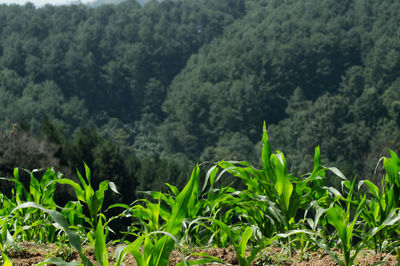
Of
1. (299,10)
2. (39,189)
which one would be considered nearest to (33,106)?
(299,10)

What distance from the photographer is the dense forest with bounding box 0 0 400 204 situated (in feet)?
226

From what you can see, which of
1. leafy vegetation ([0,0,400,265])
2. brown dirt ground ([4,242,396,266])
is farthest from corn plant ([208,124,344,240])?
leafy vegetation ([0,0,400,265])

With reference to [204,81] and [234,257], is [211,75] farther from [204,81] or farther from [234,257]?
[234,257]

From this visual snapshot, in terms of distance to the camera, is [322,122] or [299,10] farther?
[299,10]

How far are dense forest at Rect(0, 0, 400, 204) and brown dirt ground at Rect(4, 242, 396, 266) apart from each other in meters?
52.7

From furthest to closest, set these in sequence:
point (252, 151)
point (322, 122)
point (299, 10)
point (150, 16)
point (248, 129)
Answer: point (150, 16) → point (299, 10) → point (248, 129) → point (252, 151) → point (322, 122)

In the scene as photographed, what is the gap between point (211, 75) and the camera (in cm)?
9462

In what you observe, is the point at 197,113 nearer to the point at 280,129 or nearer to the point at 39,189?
the point at 280,129

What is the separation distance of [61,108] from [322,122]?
145 ft

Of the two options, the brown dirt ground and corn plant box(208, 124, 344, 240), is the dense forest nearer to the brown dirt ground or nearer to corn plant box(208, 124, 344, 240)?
corn plant box(208, 124, 344, 240)

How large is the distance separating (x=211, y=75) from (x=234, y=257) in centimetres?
9313

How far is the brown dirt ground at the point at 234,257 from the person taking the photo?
2.05 m

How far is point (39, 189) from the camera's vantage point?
116 inches

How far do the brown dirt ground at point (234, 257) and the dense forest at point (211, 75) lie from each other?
5272 cm
